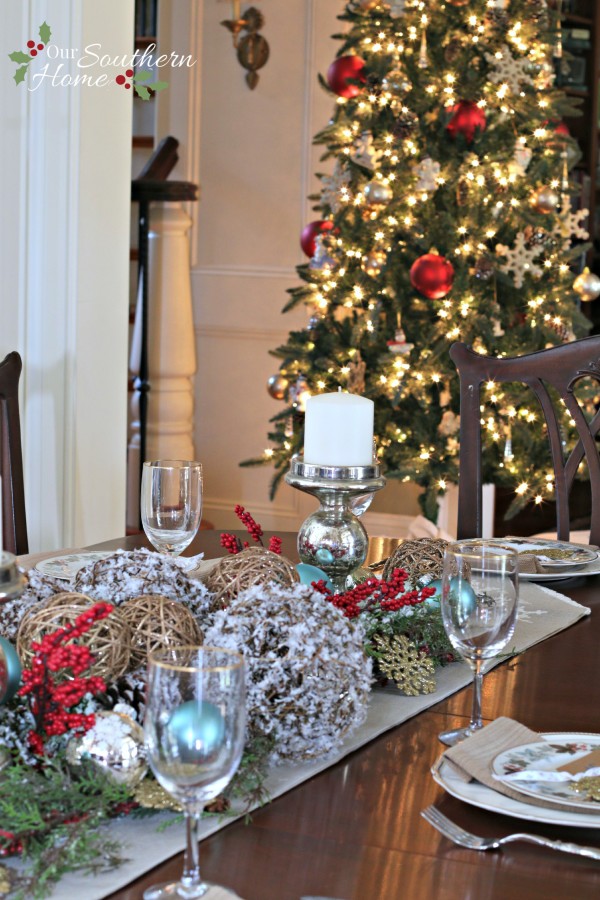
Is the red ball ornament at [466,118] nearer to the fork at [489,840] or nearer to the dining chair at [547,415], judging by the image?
the dining chair at [547,415]

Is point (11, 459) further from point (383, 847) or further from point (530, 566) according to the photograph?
point (383, 847)

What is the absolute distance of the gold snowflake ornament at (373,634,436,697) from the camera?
1103 mm

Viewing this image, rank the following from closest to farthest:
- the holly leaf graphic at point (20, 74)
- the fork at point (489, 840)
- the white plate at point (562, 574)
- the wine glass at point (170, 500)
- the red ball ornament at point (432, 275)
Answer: the fork at point (489, 840)
the wine glass at point (170, 500)
the white plate at point (562, 574)
the holly leaf graphic at point (20, 74)
the red ball ornament at point (432, 275)

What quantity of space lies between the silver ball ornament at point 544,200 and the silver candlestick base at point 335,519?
8.49ft

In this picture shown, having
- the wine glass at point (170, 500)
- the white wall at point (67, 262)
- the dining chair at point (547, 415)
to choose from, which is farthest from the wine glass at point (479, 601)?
the white wall at point (67, 262)

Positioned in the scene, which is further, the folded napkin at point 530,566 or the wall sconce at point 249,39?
the wall sconce at point 249,39

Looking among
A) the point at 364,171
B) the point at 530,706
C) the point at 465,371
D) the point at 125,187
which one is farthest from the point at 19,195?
the point at 530,706

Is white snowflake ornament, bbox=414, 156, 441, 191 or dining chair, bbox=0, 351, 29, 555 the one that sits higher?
white snowflake ornament, bbox=414, 156, 441, 191

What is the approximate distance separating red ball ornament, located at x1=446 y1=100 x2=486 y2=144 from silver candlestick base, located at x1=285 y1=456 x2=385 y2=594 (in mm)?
2550

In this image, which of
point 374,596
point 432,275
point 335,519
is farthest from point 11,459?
point 432,275

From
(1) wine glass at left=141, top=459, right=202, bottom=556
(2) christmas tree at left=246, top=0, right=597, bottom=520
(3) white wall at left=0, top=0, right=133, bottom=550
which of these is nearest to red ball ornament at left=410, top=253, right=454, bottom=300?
(2) christmas tree at left=246, top=0, right=597, bottom=520

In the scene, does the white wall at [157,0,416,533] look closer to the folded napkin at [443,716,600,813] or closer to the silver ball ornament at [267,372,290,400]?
the silver ball ornament at [267,372,290,400]

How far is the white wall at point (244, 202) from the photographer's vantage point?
4652 millimetres

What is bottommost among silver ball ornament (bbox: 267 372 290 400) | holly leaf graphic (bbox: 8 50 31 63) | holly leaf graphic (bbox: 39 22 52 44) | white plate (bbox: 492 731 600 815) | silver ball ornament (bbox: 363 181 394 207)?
white plate (bbox: 492 731 600 815)
